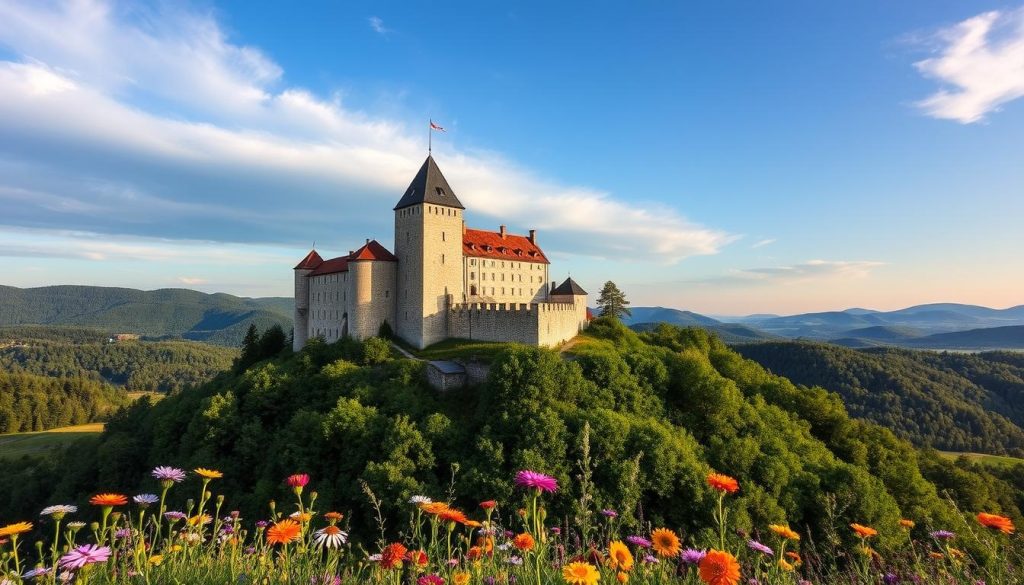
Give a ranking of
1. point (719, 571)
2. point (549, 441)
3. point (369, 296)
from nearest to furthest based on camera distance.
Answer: point (719, 571)
point (549, 441)
point (369, 296)

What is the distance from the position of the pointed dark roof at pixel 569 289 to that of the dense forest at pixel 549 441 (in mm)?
4190

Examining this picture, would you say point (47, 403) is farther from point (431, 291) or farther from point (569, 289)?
point (569, 289)

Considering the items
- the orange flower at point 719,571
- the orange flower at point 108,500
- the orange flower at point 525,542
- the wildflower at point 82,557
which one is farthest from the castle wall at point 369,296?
the orange flower at point 719,571

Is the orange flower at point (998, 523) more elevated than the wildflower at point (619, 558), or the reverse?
the wildflower at point (619, 558)

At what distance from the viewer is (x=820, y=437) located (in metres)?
42.6

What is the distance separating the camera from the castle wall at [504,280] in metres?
50.4

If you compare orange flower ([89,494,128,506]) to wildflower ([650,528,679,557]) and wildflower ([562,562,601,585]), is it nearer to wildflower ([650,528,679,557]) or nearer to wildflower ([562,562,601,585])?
wildflower ([562,562,601,585])

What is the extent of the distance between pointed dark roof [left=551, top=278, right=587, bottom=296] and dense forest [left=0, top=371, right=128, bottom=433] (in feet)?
366

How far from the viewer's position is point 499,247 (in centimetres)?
5406

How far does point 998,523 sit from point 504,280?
4844 centimetres

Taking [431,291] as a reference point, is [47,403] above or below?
below

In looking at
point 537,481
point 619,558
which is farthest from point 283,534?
point 619,558

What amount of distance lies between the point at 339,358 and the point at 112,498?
40431 mm

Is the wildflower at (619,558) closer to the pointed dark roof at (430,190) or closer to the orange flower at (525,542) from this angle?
the orange flower at (525,542)
